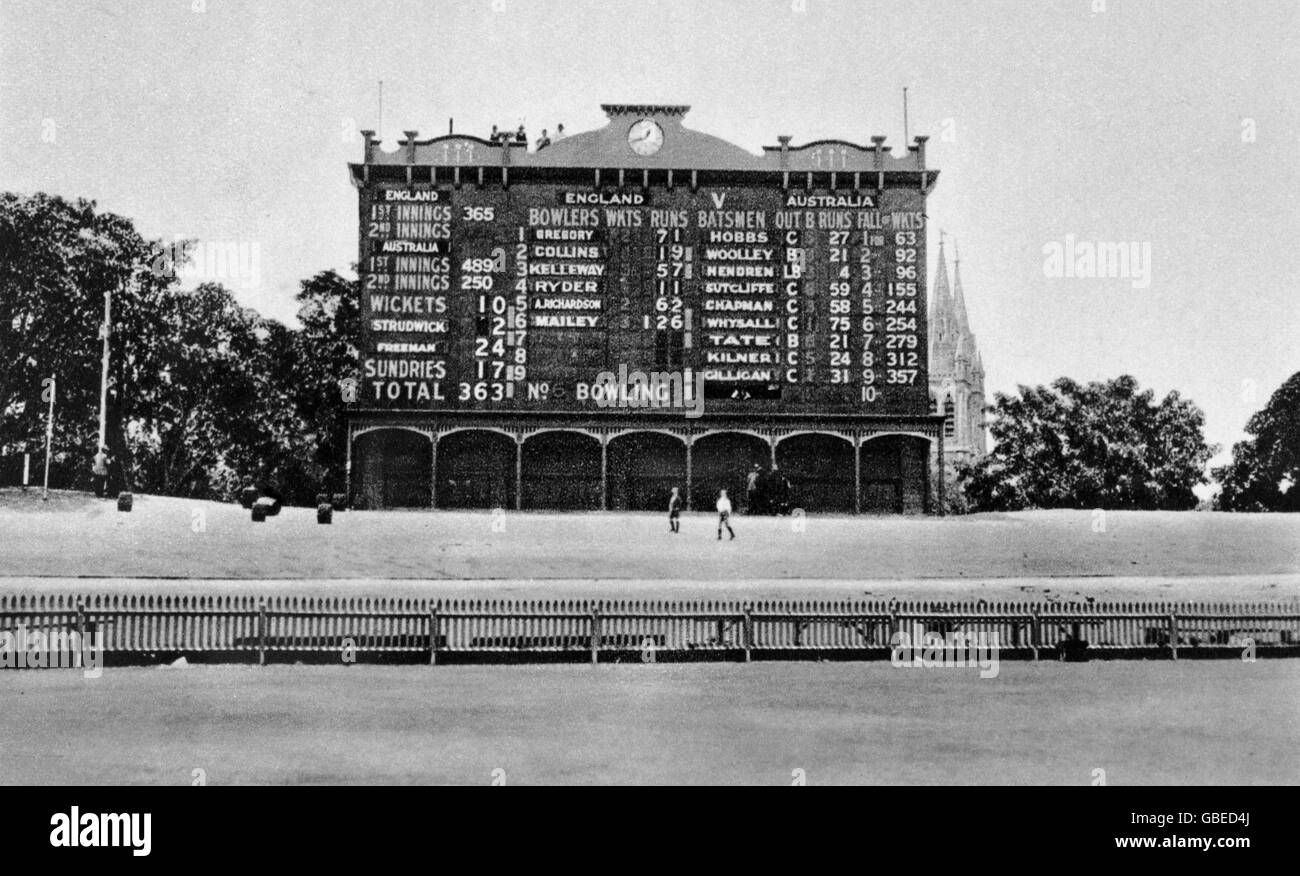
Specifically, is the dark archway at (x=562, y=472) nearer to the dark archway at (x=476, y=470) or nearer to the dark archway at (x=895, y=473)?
the dark archway at (x=476, y=470)

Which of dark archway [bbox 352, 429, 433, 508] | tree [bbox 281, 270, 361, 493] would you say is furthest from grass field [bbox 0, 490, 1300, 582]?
tree [bbox 281, 270, 361, 493]

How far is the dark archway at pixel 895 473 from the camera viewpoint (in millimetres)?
52625

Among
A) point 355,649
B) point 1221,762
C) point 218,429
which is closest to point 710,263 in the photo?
point 218,429

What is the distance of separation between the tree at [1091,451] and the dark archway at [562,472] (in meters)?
22.6

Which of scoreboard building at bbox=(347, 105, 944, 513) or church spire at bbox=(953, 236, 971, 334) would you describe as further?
church spire at bbox=(953, 236, 971, 334)

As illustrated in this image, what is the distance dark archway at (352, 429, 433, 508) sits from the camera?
168 feet

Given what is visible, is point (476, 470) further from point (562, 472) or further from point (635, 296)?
point (635, 296)

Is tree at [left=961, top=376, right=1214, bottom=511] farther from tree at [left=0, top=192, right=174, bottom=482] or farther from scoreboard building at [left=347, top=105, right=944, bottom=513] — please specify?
tree at [left=0, top=192, right=174, bottom=482]

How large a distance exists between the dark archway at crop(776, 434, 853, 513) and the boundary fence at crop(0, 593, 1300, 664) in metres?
25.0

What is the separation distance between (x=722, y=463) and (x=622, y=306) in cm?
763

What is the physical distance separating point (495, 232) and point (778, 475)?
1492 centimetres
